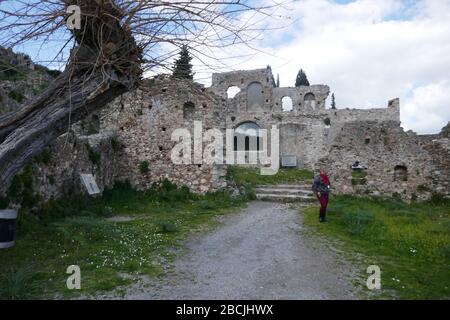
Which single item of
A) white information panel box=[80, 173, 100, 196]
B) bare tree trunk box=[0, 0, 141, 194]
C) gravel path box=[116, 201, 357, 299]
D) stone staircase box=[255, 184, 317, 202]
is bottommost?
gravel path box=[116, 201, 357, 299]

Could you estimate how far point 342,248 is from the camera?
21.4 ft

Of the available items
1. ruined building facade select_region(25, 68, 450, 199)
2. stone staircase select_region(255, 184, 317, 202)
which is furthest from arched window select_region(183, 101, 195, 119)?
stone staircase select_region(255, 184, 317, 202)

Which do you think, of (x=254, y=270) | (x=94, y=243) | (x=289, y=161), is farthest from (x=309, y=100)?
(x=254, y=270)

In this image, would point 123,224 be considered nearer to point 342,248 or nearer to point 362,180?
point 342,248

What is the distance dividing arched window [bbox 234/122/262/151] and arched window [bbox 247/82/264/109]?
5435 mm

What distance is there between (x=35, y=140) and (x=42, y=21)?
144 centimetres

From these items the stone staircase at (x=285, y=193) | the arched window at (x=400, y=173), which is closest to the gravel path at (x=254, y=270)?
the stone staircase at (x=285, y=193)

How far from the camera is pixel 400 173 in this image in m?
13.2

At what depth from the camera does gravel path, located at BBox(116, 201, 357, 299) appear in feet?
14.1

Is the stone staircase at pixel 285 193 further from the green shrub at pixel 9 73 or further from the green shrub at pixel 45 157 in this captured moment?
the green shrub at pixel 9 73

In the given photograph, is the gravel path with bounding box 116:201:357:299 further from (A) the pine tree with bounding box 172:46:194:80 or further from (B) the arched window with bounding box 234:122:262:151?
(B) the arched window with bounding box 234:122:262:151

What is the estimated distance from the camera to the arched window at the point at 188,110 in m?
13.2

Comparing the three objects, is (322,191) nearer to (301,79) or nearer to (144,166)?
(144,166)

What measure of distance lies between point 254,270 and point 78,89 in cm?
360
